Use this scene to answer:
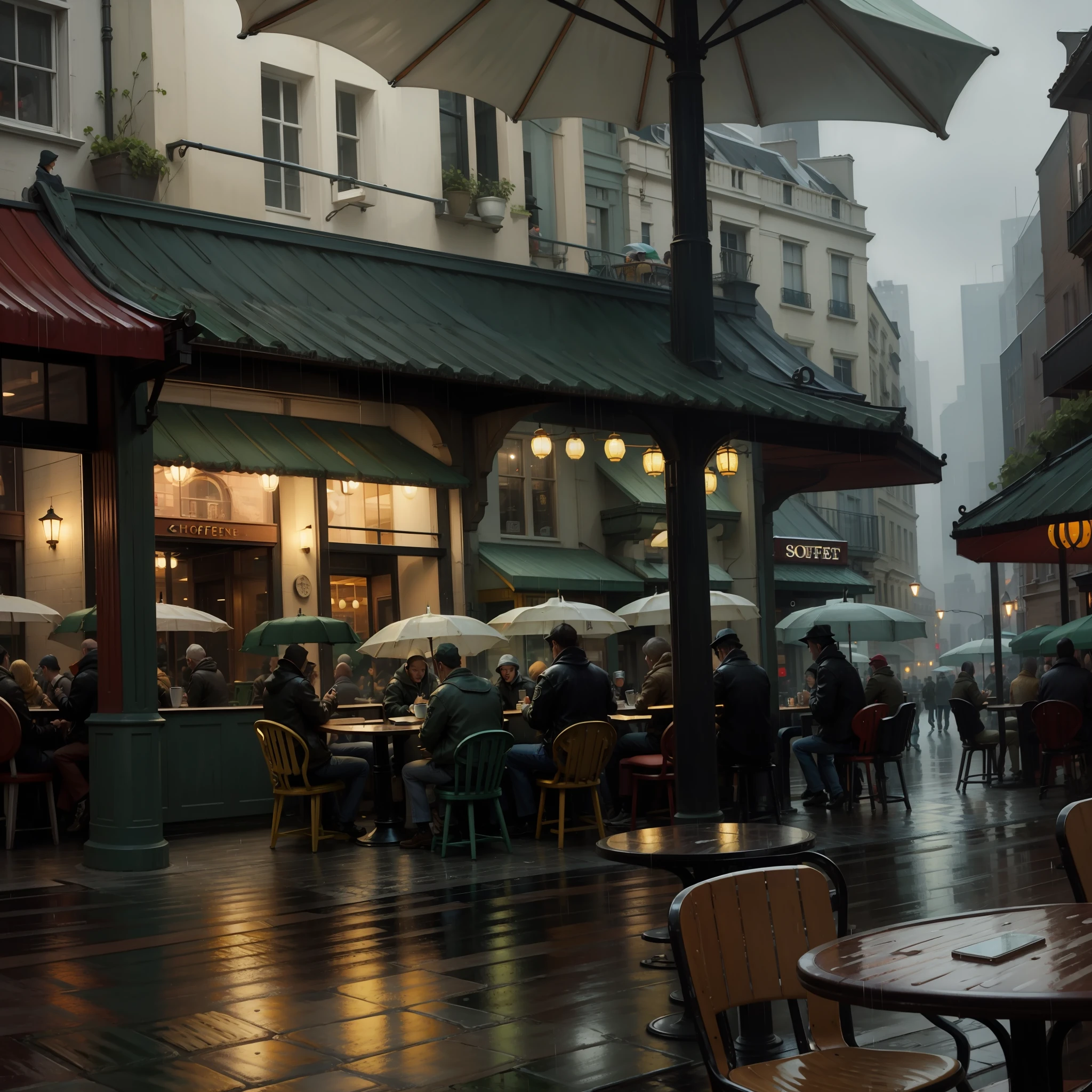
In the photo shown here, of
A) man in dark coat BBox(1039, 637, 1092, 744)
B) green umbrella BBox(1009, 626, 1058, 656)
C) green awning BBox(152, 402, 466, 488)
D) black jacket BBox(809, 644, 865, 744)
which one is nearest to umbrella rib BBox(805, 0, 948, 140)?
black jacket BBox(809, 644, 865, 744)

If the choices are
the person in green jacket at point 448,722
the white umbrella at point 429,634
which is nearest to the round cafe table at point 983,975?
the person in green jacket at point 448,722

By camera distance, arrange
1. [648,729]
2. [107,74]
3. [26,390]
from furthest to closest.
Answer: [107,74], [648,729], [26,390]

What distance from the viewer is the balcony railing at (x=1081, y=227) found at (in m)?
32.0

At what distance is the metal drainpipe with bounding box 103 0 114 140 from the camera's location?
17.9 metres

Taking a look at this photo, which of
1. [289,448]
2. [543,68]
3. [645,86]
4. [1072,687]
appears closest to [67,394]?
[543,68]

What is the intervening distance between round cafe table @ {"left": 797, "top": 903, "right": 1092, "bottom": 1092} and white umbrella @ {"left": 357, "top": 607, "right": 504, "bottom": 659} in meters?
10.0

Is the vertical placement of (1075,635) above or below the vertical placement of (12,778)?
above

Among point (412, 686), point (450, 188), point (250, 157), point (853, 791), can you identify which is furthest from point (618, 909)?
point (450, 188)

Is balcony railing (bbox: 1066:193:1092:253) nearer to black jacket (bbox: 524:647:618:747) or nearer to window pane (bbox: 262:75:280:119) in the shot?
window pane (bbox: 262:75:280:119)

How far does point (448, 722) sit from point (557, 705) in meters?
1.11

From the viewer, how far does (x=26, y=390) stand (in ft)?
34.9

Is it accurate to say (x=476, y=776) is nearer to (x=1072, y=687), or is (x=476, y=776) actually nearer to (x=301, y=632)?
(x=301, y=632)

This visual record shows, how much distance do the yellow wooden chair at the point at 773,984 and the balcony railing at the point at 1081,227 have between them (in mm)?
30789

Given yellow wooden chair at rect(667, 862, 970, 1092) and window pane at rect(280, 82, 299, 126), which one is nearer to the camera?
yellow wooden chair at rect(667, 862, 970, 1092)
